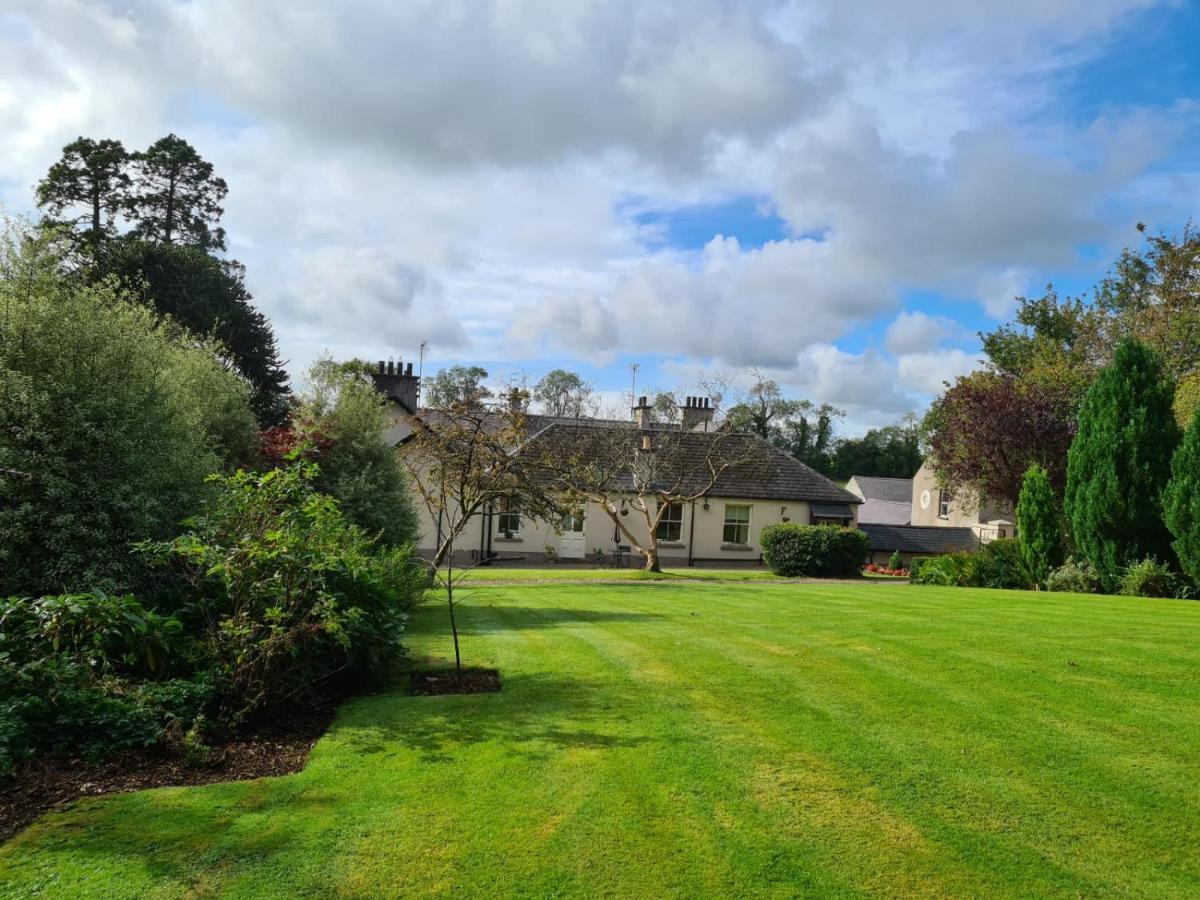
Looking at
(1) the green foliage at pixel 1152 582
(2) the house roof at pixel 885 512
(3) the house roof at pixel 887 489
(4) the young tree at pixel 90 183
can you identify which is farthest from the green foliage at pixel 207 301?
(3) the house roof at pixel 887 489

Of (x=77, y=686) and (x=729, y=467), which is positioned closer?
(x=77, y=686)

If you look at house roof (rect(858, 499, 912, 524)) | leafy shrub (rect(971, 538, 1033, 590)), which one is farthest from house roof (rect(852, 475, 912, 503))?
leafy shrub (rect(971, 538, 1033, 590))

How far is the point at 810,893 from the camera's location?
350 centimetres

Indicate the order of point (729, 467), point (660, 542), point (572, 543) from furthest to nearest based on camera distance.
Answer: point (660, 542) → point (729, 467) → point (572, 543)

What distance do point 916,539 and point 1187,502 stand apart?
73.7 feet

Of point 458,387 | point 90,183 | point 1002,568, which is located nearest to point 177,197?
point 90,183

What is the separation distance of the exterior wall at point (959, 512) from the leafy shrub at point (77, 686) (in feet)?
105

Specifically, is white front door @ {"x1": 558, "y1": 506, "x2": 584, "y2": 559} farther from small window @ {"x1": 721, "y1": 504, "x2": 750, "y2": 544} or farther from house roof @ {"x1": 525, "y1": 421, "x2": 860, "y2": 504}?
small window @ {"x1": 721, "y1": 504, "x2": 750, "y2": 544}

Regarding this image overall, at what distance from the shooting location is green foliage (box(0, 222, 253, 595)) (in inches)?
291

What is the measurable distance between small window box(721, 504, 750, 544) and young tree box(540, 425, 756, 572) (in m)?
1.68

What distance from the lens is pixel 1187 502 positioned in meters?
15.7

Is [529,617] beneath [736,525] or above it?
beneath

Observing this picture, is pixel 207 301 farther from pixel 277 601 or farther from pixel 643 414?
pixel 277 601

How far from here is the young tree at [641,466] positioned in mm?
Answer: 25766
